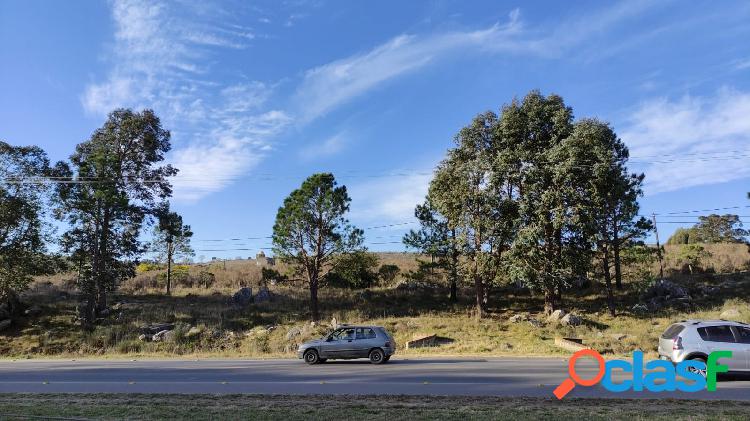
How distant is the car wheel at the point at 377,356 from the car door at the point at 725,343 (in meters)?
10.5

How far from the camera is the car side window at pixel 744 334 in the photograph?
14570 millimetres

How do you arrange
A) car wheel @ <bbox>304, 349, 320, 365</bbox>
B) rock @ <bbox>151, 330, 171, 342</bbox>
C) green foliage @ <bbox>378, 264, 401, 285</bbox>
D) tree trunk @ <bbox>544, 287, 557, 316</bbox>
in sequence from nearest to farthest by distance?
car wheel @ <bbox>304, 349, 320, 365</bbox> < rock @ <bbox>151, 330, 171, 342</bbox> < tree trunk @ <bbox>544, 287, 557, 316</bbox> < green foliage @ <bbox>378, 264, 401, 285</bbox>

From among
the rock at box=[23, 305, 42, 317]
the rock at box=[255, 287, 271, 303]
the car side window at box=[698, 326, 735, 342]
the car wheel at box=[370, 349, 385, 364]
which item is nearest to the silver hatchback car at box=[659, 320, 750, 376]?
the car side window at box=[698, 326, 735, 342]

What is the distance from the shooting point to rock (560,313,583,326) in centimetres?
3219

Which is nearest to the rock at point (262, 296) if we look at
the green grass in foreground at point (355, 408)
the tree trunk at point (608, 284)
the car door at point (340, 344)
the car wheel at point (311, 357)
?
the car wheel at point (311, 357)

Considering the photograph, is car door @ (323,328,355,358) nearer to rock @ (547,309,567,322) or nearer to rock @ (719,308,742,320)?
rock @ (547,309,567,322)

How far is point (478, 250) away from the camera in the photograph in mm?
36312

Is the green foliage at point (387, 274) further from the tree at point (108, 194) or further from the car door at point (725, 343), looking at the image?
the car door at point (725, 343)

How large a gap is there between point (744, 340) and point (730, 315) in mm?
18975

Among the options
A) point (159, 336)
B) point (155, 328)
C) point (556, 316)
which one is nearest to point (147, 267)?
point (155, 328)

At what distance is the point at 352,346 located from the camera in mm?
20094

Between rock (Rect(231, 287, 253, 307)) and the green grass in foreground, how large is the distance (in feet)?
97.5

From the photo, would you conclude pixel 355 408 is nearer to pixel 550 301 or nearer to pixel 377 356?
pixel 377 356

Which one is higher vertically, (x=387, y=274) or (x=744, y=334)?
(x=387, y=274)
